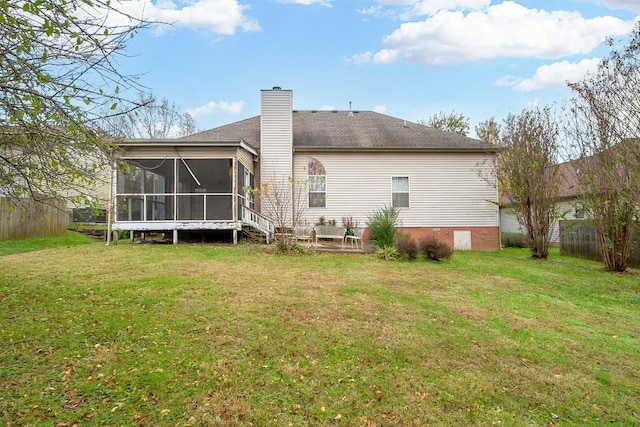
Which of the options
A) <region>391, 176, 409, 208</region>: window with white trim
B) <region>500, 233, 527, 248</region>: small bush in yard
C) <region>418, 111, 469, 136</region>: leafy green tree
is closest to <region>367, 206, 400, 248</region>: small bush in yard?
<region>391, 176, 409, 208</region>: window with white trim

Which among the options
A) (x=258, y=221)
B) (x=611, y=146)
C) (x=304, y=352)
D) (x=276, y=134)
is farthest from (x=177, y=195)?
(x=611, y=146)

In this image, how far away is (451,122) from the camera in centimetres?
Result: 3391

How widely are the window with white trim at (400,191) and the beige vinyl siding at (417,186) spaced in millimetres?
149

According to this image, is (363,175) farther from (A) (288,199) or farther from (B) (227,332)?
(B) (227,332)

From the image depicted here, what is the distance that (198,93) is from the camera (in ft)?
46.4

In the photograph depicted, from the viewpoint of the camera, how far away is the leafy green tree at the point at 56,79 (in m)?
3.78

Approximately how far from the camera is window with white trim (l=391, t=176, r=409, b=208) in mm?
15602

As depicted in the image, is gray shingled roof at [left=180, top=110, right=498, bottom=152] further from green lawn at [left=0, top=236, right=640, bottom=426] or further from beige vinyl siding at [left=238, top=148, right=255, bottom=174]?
green lawn at [left=0, top=236, right=640, bottom=426]

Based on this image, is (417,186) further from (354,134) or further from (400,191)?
(354,134)

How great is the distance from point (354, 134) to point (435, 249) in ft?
25.0

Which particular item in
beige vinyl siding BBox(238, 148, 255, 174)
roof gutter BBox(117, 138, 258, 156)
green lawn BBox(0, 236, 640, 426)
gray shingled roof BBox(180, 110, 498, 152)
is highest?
gray shingled roof BBox(180, 110, 498, 152)

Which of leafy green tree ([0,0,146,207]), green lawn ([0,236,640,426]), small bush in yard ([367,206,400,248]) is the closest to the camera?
green lawn ([0,236,640,426])

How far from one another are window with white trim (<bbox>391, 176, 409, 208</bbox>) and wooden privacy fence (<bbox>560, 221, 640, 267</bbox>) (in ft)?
19.0

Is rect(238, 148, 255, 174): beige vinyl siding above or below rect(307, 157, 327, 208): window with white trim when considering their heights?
above
